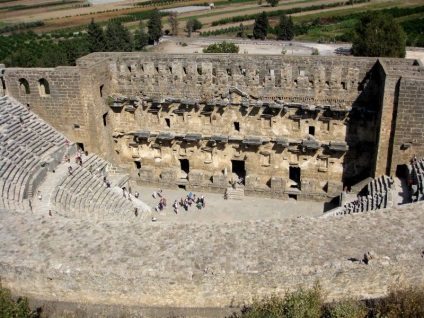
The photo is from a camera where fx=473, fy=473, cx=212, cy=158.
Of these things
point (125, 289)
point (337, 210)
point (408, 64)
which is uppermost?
point (408, 64)

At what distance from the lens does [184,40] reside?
57.1 metres

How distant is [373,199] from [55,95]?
1389 cm

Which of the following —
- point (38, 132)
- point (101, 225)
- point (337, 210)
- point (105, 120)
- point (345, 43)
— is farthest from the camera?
point (345, 43)

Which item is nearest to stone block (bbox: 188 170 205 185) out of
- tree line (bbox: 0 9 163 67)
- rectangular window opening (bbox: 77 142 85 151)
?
rectangular window opening (bbox: 77 142 85 151)

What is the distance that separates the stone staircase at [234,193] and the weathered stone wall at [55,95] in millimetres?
7101

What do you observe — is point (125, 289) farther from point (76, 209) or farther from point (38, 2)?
point (38, 2)

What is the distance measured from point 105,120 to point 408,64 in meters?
13.3

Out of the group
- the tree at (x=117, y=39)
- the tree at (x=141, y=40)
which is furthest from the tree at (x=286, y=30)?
the tree at (x=117, y=39)

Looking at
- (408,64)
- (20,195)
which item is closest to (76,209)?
(20,195)

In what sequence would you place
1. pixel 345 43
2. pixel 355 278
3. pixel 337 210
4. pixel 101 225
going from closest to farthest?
1. pixel 355 278
2. pixel 101 225
3. pixel 337 210
4. pixel 345 43

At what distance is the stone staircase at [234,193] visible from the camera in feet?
69.8

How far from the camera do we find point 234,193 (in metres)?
21.3

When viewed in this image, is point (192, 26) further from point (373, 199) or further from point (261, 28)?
point (373, 199)

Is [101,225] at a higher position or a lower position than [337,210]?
higher
